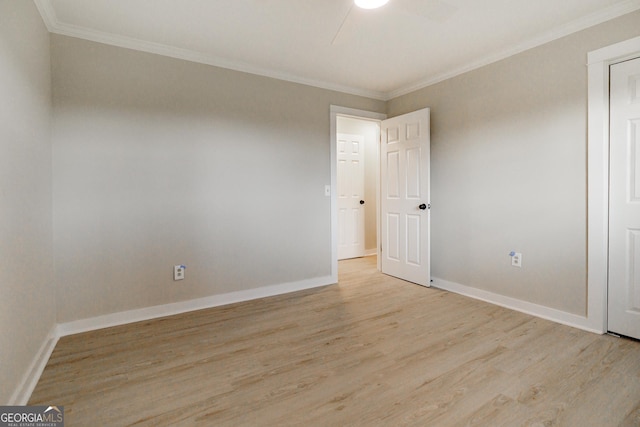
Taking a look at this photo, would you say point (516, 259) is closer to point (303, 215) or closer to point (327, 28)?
point (303, 215)

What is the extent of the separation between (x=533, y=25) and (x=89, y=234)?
153 inches

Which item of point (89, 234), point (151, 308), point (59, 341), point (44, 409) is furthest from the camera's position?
point (151, 308)

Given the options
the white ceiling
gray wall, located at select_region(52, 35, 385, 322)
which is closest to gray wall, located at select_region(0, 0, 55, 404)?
gray wall, located at select_region(52, 35, 385, 322)

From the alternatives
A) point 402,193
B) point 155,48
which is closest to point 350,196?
point 402,193

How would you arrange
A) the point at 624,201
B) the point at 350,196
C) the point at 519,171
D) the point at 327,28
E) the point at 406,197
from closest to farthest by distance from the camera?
the point at 624,201 < the point at 327,28 < the point at 519,171 < the point at 406,197 < the point at 350,196

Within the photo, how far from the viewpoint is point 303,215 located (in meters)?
3.48

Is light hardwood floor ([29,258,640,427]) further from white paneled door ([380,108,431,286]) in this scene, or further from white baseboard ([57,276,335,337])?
white paneled door ([380,108,431,286])

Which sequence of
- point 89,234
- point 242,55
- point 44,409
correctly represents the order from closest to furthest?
point 44,409, point 89,234, point 242,55

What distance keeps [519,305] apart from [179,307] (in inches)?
123

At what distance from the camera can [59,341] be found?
2.24 metres

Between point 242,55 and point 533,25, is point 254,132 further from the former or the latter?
point 533,25

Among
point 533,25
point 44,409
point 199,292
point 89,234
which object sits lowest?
point 44,409

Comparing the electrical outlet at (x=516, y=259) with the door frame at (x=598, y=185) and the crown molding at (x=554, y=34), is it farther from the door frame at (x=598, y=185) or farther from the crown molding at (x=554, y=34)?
the crown molding at (x=554, y=34)

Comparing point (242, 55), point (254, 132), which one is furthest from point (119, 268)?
point (242, 55)
